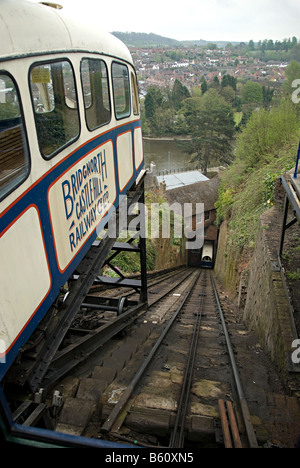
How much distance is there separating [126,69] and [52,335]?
4449 millimetres

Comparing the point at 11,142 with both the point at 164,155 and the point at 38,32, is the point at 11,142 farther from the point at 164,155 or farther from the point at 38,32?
the point at 164,155

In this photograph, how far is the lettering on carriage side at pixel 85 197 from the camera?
333 centimetres

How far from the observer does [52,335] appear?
344cm

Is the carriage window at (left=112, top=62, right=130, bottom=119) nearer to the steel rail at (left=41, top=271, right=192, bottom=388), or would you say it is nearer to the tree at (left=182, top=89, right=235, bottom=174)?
the steel rail at (left=41, top=271, right=192, bottom=388)

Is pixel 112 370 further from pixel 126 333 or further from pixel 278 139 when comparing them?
pixel 278 139

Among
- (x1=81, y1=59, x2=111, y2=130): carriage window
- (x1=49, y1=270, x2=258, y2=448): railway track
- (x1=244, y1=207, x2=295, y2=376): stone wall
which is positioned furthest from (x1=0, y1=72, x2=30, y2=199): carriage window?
(x1=244, y1=207, x2=295, y2=376): stone wall

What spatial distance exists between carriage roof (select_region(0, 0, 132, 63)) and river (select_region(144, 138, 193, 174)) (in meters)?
49.0

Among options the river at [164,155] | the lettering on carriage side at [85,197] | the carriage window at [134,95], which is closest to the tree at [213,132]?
the river at [164,155]

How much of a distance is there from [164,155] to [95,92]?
5892 centimetres

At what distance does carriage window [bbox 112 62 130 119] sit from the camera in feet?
16.1

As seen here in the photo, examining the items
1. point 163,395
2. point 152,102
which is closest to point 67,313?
point 163,395

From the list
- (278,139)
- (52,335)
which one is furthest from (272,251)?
(278,139)

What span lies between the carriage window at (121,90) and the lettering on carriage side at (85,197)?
3.69 feet

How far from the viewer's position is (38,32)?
8.75 feet
